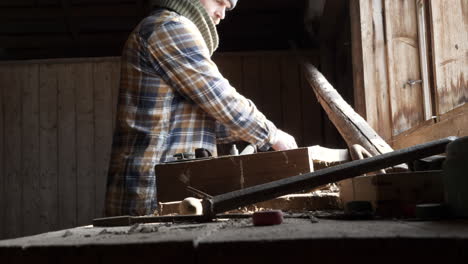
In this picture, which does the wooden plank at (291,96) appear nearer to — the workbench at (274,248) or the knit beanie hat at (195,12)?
the knit beanie hat at (195,12)

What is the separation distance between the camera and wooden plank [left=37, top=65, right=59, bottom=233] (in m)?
6.37

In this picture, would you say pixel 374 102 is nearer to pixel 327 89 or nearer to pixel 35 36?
pixel 327 89

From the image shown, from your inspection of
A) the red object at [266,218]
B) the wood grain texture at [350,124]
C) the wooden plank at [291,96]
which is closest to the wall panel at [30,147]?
the wooden plank at [291,96]

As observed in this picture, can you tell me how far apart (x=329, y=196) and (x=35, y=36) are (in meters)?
5.96

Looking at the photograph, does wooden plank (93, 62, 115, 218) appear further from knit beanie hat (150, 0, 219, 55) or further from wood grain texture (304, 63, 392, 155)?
knit beanie hat (150, 0, 219, 55)

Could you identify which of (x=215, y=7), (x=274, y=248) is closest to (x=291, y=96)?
(x=215, y=7)

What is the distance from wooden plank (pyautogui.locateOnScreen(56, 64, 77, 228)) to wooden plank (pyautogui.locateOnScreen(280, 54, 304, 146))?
2.29m

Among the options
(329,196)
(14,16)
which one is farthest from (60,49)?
(329,196)

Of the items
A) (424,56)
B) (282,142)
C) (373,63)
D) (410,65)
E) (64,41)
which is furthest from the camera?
(64,41)

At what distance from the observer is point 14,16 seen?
20.7 feet

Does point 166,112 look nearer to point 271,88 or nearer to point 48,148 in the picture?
point 271,88

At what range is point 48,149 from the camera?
644 cm

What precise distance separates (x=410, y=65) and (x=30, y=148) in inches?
181

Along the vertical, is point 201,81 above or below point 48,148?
below
